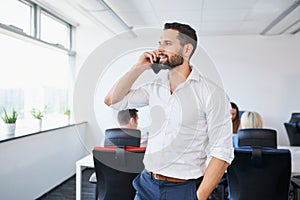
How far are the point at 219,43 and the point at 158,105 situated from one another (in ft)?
12.9

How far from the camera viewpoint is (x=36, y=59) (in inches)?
151

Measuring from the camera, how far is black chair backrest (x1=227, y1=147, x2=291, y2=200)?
1.99 metres

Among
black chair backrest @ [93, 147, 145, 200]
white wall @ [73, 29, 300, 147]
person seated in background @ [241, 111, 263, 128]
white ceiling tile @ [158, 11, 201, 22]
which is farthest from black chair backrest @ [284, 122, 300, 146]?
black chair backrest @ [93, 147, 145, 200]

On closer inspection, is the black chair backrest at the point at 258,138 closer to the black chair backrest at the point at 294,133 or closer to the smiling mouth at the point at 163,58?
the smiling mouth at the point at 163,58

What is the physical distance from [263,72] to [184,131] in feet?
13.5

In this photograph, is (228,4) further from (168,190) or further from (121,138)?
(168,190)

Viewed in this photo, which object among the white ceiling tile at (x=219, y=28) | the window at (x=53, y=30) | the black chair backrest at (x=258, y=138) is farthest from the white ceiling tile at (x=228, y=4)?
the window at (x=53, y=30)

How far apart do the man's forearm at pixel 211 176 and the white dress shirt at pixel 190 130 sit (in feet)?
0.10

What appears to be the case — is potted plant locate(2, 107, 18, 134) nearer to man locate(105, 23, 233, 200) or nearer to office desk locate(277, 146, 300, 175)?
man locate(105, 23, 233, 200)

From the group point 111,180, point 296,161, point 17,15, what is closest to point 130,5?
point 17,15

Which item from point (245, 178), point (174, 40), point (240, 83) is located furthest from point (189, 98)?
point (240, 83)

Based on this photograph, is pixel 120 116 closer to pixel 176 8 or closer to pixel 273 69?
pixel 176 8

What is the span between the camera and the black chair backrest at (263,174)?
199 centimetres

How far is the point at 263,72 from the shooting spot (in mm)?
4910
